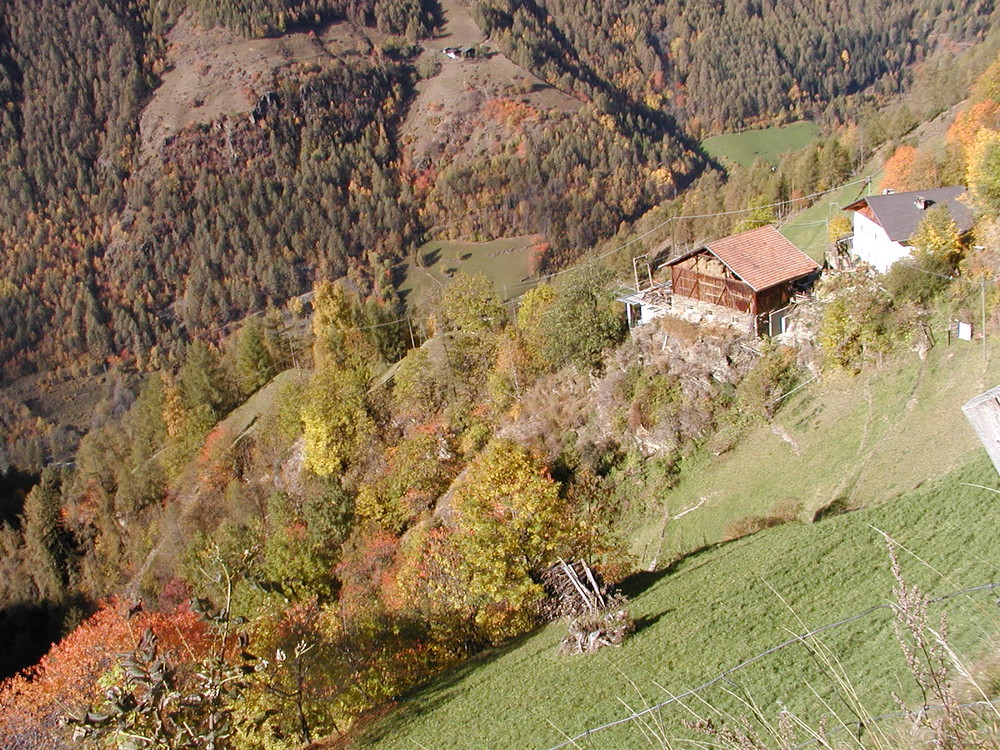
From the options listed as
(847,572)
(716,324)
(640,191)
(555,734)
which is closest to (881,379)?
(716,324)

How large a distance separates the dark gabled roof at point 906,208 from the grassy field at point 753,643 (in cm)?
2025

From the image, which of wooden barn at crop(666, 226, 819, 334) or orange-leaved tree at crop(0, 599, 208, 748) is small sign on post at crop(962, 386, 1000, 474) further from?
wooden barn at crop(666, 226, 819, 334)

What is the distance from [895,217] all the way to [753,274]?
8.31 m

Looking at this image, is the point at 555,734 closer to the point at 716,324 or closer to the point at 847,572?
the point at 847,572

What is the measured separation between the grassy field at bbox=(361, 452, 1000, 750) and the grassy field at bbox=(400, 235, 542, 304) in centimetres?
14489

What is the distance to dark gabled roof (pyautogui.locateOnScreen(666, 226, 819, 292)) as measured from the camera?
35.4 metres

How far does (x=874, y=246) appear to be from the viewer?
38.4 meters

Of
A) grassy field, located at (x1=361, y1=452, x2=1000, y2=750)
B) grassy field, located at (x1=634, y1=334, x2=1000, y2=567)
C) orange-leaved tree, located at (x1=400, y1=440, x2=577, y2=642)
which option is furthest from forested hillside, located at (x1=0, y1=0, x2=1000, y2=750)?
grassy field, located at (x1=361, y1=452, x2=1000, y2=750)

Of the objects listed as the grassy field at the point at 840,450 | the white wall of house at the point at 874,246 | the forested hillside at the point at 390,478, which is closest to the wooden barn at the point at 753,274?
the forested hillside at the point at 390,478

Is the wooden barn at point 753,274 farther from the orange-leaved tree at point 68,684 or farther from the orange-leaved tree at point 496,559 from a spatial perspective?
the orange-leaved tree at point 68,684

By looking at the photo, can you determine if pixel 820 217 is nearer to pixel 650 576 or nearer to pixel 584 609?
pixel 650 576

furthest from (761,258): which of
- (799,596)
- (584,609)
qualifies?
(799,596)

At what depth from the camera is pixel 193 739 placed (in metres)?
7.77

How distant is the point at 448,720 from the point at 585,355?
26.7m
